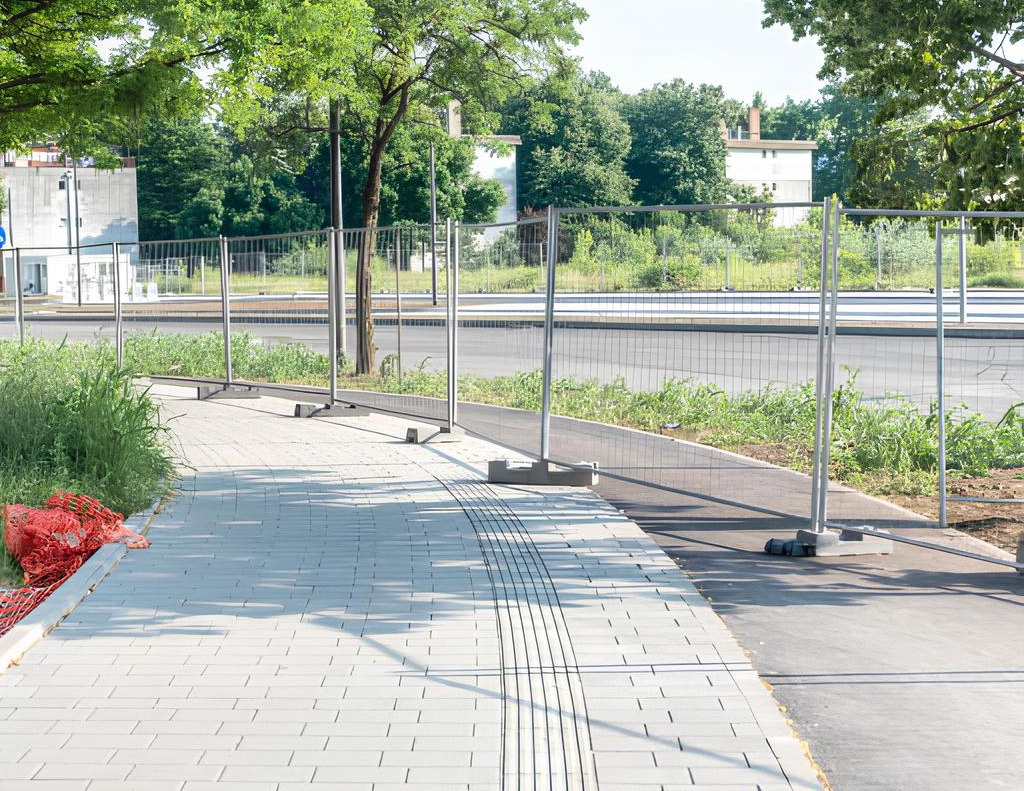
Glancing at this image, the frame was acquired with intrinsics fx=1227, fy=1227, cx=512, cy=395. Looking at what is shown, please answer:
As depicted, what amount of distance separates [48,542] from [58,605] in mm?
1070

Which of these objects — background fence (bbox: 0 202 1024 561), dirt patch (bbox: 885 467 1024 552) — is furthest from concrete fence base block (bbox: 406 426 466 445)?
dirt patch (bbox: 885 467 1024 552)

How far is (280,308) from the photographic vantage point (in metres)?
17.2

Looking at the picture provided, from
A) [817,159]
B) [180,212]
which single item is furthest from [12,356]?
[817,159]

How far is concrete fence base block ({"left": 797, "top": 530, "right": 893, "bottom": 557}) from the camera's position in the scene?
26.0ft

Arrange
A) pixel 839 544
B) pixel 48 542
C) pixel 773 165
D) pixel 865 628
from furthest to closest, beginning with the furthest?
1. pixel 773 165
2. pixel 839 544
3. pixel 48 542
4. pixel 865 628

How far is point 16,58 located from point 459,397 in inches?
249

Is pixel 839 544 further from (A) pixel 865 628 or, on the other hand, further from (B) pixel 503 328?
(B) pixel 503 328

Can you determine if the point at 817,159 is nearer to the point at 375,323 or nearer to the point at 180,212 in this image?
the point at 180,212

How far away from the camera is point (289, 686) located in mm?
5332

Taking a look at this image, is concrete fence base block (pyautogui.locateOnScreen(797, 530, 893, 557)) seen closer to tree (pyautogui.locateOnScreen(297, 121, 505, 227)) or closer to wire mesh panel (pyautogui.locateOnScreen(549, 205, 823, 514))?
wire mesh panel (pyautogui.locateOnScreen(549, 205, 823, 514))

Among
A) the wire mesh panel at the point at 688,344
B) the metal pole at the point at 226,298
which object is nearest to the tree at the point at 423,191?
the metal pole at the point at 226,298

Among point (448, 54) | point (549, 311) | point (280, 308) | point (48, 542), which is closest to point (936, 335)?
point (549, 311)

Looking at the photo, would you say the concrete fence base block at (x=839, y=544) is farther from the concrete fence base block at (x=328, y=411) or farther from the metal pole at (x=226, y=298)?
the metal pole at (x=226, y=298)

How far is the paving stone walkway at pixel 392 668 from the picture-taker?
4441 millimetres
